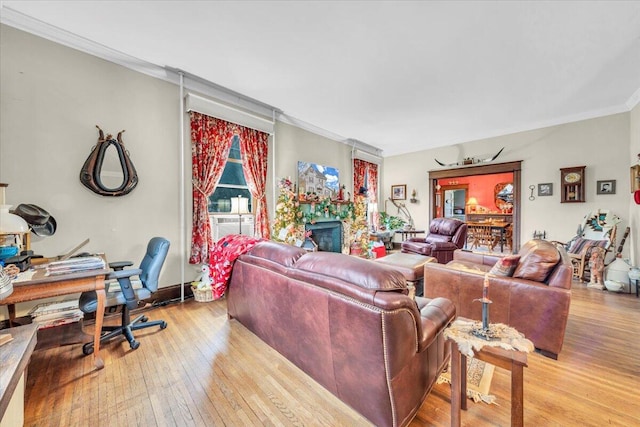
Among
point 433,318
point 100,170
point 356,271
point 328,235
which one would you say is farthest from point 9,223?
point 328,235

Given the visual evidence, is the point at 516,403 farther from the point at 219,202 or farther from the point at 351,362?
the point at 219,202

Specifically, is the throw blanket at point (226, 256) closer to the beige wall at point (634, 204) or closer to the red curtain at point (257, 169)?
Result: the red curtain at point (257, 169)

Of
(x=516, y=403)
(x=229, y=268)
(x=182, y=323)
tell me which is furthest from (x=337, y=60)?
(x=182, y=323)

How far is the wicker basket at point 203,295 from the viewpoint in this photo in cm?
→ 315

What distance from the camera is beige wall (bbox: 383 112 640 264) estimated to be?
4.08 m

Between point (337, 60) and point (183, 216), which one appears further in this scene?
point (183, 216)

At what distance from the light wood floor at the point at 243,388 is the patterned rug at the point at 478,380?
4 cm

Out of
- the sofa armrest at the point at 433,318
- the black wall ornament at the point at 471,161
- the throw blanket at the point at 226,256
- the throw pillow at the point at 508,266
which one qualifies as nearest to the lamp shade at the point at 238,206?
the throw blanket at the point at 226,256

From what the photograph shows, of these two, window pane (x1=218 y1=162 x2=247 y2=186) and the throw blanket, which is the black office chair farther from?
window pane (x1=218 y1=162 x2=247 y2=186)

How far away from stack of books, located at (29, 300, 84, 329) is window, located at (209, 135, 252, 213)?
182 cm

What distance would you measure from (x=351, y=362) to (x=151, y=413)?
1253 mm

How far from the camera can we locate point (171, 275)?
3191 millimetres

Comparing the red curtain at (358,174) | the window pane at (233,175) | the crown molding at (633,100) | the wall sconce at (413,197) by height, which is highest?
the crown molding at (633,100)

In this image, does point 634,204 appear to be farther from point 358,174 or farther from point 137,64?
point 137,64
